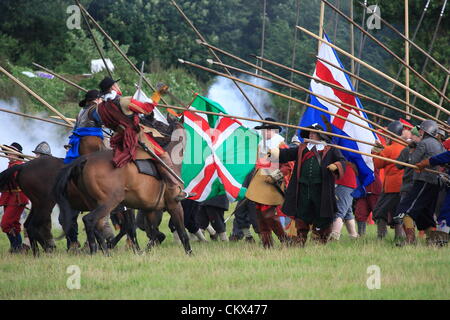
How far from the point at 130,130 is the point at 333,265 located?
296 cm

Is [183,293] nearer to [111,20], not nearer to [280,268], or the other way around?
[280,268]

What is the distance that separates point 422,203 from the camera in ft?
39.5

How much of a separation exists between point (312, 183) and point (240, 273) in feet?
8.66

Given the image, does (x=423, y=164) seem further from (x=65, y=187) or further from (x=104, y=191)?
(x=65, y=187)

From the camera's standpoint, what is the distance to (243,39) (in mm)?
44531

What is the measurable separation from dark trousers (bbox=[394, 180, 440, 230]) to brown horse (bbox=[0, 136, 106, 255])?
158 inches

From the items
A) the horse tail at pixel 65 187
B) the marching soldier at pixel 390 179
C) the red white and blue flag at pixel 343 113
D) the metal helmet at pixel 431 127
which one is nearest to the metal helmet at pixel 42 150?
the horse tail at pixel 65 187

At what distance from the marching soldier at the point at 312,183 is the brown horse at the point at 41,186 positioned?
2.39m

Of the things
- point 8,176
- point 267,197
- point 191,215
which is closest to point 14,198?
point 8,176

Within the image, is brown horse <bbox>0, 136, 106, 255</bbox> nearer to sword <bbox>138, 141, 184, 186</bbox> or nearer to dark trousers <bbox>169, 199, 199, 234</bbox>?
sword <bbox>138, 141, 184, 186</bbox>

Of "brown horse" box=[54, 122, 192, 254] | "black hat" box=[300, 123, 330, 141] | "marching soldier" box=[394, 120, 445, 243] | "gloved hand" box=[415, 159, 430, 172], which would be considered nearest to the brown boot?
"marching soldier" box=[394, 120, 445, 243]

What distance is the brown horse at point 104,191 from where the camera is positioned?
1170 cm

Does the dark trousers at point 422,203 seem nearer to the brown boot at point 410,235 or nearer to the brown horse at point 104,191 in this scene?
the brown boot at point 410,235

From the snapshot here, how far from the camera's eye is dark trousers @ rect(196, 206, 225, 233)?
578 inches
